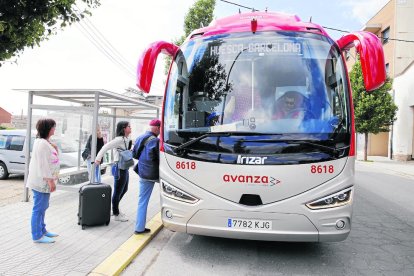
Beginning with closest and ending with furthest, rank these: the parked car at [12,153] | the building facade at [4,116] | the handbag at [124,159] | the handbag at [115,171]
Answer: the handbag at [124,159] < the handbag at [115,171] < the parked car at [12,153] < the building facade at [4,116]

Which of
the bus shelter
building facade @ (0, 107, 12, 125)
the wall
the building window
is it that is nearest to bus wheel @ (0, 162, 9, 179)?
the bus shelter

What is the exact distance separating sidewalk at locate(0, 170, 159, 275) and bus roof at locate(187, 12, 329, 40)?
300 centimetres

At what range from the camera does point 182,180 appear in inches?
170

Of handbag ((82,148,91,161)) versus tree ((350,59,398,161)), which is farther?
tree ((350,59,398,161))

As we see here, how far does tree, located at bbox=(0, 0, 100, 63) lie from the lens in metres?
5.28

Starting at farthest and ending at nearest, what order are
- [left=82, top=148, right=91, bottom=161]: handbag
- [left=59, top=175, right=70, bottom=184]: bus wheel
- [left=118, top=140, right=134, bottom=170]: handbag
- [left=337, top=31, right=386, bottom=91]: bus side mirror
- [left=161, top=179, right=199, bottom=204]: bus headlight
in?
[left=82, top=148, right=91, bottom=161]: handbag < [left=59, top=175, right=70, bottom=184]: bus wheel < [left=118, top=140, right=134, bottom=170]: handbag < [left=161, top=179, right=199, bottom=204]: bus headlight < [left=337, top=31, right=386, bottom=91]: bus side mirror

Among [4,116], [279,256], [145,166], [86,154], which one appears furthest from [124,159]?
[4,116]

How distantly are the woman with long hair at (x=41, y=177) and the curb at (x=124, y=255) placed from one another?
3.14 feet

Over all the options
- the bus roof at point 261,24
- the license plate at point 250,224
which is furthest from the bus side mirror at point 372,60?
the license plate at point 250,224

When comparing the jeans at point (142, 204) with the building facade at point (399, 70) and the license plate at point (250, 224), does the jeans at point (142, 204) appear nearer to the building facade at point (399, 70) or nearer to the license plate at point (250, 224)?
the license plate at point (250, 224)

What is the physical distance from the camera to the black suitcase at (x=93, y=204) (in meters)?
5.29

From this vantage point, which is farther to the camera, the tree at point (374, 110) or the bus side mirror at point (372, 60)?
the tree at point (374, 110)

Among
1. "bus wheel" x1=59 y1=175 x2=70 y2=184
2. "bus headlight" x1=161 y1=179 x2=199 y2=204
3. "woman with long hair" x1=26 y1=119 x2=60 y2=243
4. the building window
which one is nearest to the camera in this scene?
"bus headlight" x1=161 y1=179 x2=199 y2=204

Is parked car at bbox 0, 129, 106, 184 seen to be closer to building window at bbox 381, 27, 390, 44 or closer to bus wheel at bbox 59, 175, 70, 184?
bus wheel at bbox 59, 175, 70, 184
